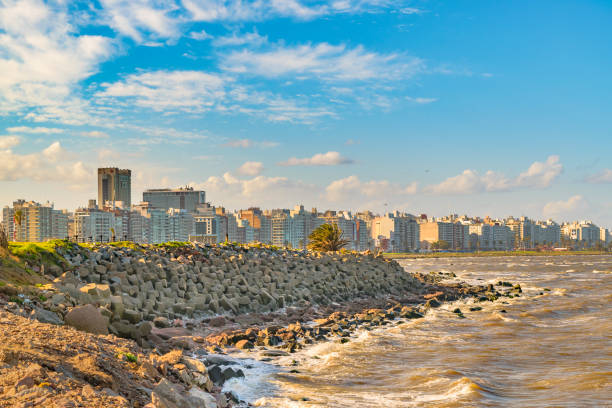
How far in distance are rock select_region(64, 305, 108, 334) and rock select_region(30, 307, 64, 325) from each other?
19cm

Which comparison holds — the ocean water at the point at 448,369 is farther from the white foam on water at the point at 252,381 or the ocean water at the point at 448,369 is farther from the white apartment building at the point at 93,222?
the white apartment building at the point at 93,222

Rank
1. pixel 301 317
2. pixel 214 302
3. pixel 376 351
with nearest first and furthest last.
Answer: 1. pixel 376 351
2. pixel 214 302
3. pixel 301 317

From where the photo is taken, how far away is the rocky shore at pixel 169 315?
280 inches

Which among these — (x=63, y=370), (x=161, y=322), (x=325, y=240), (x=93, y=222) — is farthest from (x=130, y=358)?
(x=93, y=222)

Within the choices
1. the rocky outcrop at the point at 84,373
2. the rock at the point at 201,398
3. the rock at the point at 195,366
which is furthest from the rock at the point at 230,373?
the rock at the point at 201,398

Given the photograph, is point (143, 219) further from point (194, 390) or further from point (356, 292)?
point (194, 390)

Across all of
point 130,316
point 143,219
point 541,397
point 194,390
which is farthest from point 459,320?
point 143,219

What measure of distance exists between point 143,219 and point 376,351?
6928 inches

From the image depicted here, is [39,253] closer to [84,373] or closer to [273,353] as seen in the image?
[273,353]

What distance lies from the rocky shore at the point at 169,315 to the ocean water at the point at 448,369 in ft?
3.14

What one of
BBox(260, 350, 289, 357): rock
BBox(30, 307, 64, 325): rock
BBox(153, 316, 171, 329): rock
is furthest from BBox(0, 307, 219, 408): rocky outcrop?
BBox(153, 316, 171, 329): rock

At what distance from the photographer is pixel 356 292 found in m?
28.4

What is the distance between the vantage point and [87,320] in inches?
411

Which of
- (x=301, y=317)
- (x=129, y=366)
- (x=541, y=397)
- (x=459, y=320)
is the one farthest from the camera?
(x=459, y=320)
